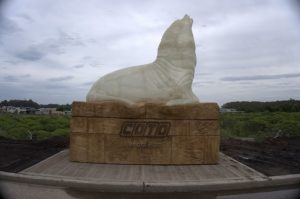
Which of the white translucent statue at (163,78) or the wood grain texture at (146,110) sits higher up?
the white translucent statue at (163,78)

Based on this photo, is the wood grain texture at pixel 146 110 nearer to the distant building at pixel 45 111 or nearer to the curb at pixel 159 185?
the curb at pixel 159 185

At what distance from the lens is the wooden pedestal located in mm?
8969

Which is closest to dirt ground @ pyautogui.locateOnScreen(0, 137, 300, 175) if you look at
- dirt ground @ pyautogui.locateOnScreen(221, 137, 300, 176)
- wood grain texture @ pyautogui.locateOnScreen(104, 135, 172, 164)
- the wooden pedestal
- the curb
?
dirt ground @ pyautogui.locateOnScreen(221, 137, 300, 176)

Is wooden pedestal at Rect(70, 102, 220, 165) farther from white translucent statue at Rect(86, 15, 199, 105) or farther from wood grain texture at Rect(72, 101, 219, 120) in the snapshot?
white translucent statue at Rect(86, 15, 199, 105)

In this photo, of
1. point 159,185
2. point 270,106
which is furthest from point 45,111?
point 159,185

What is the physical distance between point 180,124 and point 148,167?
1.17m

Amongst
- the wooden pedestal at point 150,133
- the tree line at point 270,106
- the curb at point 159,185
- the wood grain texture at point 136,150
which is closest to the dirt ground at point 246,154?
the curb at point 159,185

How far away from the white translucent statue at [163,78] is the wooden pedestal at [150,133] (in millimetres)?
405

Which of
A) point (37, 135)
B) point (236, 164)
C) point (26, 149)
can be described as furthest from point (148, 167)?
point (37, 135)

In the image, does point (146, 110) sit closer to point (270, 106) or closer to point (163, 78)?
point (163, 78)

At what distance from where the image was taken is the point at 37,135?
1725 centimetres

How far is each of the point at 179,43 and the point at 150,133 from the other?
7.57ft

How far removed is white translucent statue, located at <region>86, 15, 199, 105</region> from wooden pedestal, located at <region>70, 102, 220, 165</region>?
0.40 meters

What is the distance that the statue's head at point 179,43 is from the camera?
974cm
